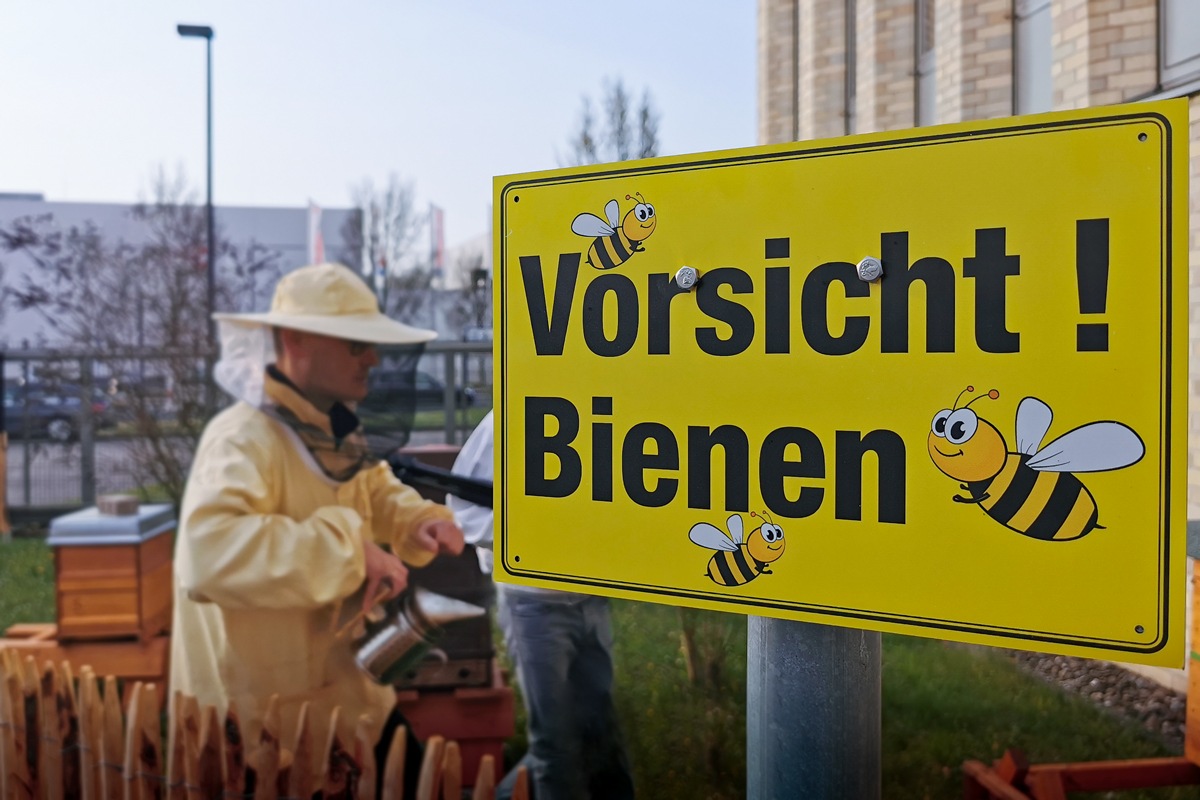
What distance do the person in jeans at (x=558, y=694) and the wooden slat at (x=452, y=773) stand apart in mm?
312

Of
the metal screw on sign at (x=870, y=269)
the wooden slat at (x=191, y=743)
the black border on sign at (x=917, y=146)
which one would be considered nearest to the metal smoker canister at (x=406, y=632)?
the wooden slat at (x=191, y=743)

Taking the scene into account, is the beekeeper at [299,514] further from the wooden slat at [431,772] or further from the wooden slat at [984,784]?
the wooden slat at [984,784]

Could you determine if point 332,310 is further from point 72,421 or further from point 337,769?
point 337,769

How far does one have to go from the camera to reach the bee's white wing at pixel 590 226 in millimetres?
1265

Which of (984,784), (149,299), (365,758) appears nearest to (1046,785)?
(984,784)

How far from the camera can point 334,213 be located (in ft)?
13.7

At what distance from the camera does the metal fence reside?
167 inches

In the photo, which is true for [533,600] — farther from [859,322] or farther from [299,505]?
[859,322]

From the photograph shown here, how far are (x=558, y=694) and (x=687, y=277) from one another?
3185 millimetres

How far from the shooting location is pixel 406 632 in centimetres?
418

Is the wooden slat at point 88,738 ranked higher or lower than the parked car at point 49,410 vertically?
lower

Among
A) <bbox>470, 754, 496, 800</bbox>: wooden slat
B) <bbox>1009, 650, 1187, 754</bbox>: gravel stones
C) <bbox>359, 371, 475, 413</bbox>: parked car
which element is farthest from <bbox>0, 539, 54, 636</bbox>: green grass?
<bbox>1009, 650, 1187, 754</bbox>: gravel stones

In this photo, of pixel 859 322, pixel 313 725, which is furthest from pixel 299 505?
pixel 859 322

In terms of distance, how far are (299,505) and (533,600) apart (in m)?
1.04
